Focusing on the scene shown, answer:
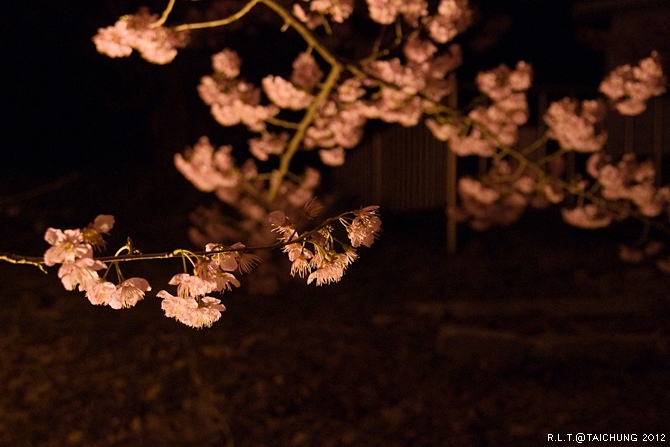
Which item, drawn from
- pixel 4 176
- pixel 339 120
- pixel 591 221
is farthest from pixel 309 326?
pixel 4 176

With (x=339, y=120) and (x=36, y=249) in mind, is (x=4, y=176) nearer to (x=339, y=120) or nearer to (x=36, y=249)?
(x=36, y=249)

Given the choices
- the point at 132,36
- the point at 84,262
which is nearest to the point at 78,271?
the point at 84,262

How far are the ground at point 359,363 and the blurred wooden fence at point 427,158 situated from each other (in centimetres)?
181

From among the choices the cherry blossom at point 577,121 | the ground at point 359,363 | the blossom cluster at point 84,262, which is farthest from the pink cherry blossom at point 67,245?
the cherry blossom at point 577,121

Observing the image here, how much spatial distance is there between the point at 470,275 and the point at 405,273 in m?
0.72

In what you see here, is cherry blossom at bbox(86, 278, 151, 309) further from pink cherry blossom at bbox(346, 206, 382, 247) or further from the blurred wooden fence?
the blurred wooden fence

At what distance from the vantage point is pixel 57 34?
39.9 feet

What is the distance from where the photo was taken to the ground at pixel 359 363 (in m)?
4.79

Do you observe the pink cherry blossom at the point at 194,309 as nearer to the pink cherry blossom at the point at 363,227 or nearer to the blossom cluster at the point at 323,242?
the blossom cluster at the point at 323,242

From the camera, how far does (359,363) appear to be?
5.85 m

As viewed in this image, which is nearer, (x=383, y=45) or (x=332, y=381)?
(x=332, y=381)

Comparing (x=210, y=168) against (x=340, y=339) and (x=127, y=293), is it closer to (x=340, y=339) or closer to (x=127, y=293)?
(x=340, y=339)

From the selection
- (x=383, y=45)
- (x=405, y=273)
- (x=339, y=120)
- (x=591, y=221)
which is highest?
(x=383, y=45)

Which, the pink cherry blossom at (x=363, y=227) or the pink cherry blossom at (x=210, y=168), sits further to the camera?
the pink cherry blossom at (x=210, y=168)
